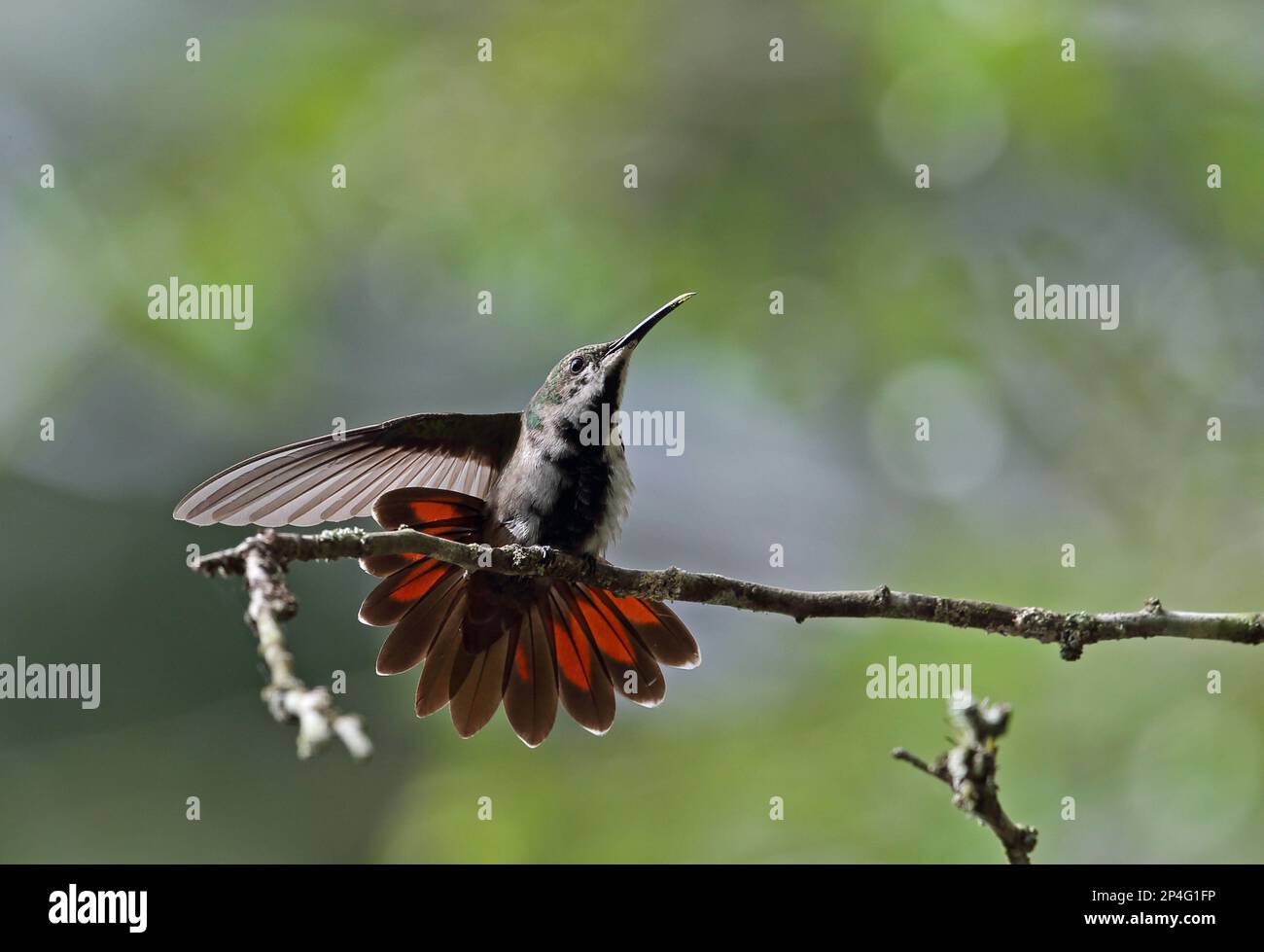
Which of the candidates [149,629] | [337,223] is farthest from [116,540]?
[337,223]

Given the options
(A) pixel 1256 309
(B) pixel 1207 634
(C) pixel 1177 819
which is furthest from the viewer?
(A) pixel 1256 309

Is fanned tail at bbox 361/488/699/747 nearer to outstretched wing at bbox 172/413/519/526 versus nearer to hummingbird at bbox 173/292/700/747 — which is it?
hummingbird at bbox 173/292/700/747

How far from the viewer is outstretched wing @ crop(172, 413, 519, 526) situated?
12.7ft

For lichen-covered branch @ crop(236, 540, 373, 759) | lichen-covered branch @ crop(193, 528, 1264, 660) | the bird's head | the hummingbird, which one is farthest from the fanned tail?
lichen-covered branch @ crop(236, 540, 373, 759)

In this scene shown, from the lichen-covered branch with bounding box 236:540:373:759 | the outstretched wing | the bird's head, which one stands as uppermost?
the bird's head

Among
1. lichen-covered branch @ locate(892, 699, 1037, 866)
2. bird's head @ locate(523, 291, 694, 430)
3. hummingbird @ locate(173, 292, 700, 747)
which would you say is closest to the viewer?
lichen-covered branch @ locate(892, 699, 1037, 866)

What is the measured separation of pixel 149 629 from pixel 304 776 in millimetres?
1441

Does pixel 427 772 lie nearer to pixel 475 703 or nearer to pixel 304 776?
pixel 304 776

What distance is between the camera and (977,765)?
2.12 metres

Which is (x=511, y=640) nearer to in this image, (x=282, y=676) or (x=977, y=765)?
(x=977, y=765)

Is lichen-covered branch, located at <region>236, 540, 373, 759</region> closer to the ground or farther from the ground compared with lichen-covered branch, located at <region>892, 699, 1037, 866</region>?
farther from the ground

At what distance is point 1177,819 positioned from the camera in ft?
19.2

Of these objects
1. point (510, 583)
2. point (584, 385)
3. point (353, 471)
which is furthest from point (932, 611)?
point (353, 471)

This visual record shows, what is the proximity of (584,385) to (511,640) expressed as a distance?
3.59ft
